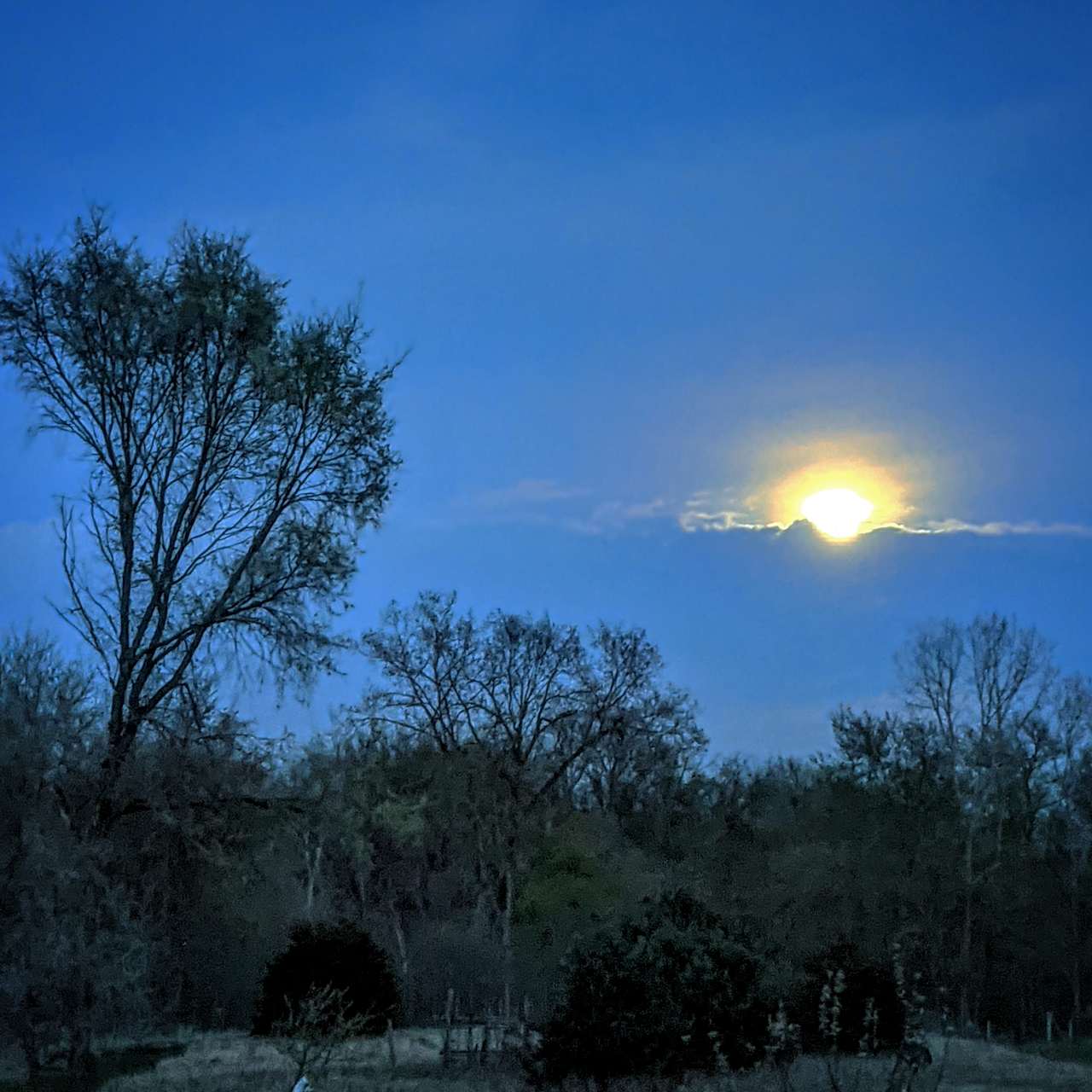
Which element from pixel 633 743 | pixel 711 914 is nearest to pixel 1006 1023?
pixel 633 743

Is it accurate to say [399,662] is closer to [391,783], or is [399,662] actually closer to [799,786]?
[391,783]

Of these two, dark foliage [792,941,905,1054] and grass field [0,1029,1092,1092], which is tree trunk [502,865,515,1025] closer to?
grass field [0,1029,1092,1092]

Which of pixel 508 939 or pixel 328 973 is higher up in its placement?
pixel 508 939

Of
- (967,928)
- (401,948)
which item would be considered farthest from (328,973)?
(967,928)

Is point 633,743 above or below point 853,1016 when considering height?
above

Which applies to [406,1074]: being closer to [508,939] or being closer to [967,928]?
[508,939]

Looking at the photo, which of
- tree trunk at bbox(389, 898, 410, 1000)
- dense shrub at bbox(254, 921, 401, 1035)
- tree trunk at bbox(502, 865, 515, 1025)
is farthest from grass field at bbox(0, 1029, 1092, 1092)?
tree trunk at bbox(389, 898, 410, 1000)

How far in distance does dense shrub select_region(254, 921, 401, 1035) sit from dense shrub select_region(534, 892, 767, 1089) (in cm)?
1144

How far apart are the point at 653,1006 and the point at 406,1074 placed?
9.63 meters

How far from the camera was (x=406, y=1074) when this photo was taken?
24.5 m

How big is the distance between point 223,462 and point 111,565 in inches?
84.3

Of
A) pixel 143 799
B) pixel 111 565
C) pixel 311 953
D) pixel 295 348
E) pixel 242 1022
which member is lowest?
pixel 242 1022

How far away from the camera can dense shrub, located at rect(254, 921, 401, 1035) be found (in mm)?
27750

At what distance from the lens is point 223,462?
65.9 feet
